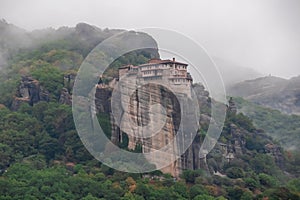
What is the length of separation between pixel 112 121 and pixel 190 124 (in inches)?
230

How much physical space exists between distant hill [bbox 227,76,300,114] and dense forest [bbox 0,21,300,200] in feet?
134

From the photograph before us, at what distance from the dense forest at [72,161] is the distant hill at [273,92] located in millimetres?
40777

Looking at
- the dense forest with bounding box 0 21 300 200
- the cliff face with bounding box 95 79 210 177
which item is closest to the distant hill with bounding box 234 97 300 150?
the dense forest with bounding box 0 21 300 200

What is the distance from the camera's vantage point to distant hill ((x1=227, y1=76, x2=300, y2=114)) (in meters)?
118

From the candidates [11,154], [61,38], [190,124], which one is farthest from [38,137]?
[61,38]

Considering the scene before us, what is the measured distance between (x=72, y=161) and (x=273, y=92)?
222ft

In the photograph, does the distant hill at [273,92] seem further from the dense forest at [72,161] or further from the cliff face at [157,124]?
the cliff face at [157,124]

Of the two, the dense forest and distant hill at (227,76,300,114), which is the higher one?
distant hill at (227,76,300,114)

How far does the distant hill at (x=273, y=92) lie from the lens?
388 feet

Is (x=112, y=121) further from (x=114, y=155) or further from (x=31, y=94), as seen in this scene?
(x=31, y=94)

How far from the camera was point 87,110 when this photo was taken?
6450cm

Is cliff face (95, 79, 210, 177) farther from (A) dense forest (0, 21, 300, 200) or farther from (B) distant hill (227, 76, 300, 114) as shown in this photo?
(B) distant hill (227, 76, 300, 114)

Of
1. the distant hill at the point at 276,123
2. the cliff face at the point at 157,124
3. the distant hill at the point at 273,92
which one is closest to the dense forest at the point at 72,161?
the cliff face at the point at 157,124

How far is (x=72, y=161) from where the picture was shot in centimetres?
6106
